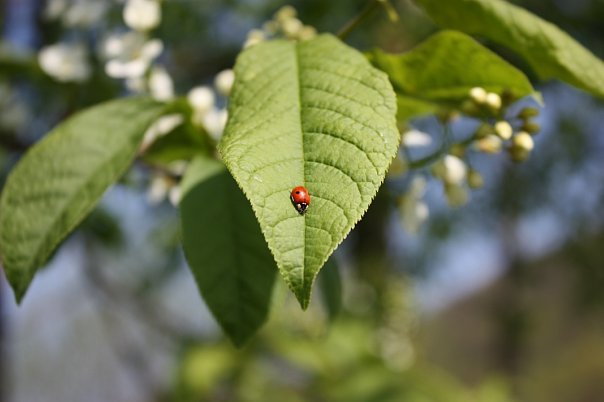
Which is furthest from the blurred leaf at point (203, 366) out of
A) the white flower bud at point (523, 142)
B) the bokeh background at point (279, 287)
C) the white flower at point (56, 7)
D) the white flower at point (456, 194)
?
the white flower bud at point (523, 142)

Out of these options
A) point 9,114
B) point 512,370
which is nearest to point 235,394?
point 9,114

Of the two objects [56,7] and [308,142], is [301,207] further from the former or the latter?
[56,7]

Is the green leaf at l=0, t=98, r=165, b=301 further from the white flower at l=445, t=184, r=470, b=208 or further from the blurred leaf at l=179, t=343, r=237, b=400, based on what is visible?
the blurred leaf at l=179, t=343, r=237, b=400

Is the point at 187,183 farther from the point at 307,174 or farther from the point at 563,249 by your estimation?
the point at 563,249

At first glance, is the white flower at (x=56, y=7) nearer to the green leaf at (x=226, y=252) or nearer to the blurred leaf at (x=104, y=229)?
the blurred leaf at (x=104, y=229)

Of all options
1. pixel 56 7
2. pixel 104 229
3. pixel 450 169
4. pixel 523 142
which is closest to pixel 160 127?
pixel 450 169

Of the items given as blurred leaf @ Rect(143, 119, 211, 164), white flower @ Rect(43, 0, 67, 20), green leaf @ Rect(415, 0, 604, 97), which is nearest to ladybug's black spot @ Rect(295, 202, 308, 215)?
green leaf @ Rect(415, 0, 604, 97)
